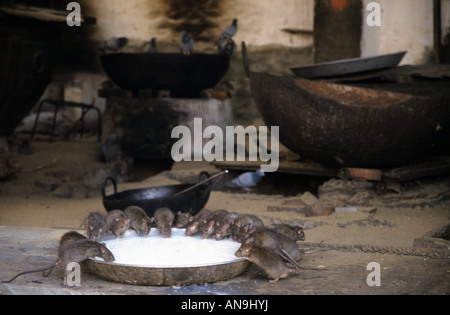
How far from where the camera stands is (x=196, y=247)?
2.70m

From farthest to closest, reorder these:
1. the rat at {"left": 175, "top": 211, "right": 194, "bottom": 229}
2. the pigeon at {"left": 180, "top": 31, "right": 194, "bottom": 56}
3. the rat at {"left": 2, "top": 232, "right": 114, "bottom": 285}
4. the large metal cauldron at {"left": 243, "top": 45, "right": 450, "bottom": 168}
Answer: the pigeon at {"left": 180, "top": 31, "right": 194, "bottom": 56} < the large metal cauldron at {"left": 243, "top": 45, "right": 450, "bottom": 168} < the rat at {"left": 175, "top": 211, "right": 194, "bottom": 229} < the rat at {"left": 2, "top": 232, "right": 114, "bottom": 285}

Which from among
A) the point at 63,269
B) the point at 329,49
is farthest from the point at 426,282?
the point at 329,49

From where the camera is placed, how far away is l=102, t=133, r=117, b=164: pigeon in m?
7.45

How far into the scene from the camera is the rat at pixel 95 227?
9.51 ft

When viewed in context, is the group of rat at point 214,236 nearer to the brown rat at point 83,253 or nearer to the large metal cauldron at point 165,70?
the brown rat at point 83,253

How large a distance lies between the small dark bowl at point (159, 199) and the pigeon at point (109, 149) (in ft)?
8.47

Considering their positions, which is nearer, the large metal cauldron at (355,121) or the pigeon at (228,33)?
the large metal cauldron at (355,121)

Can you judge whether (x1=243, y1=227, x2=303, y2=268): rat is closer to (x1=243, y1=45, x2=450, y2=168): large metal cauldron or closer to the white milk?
the white milk

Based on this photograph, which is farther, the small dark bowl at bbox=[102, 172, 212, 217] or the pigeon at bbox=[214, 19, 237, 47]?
the pigeon at bbox=[214, 19, 237, 47]

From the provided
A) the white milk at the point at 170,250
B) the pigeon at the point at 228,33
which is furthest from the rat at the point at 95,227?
the pigeon at the point at 228,33

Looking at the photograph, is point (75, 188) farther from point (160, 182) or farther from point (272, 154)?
point (272, 154)

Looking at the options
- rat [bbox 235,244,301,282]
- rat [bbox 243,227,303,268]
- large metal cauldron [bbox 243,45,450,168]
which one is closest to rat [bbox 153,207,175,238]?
rat [bbox 243,227,303,268]

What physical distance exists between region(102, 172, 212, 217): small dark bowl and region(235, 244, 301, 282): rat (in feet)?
7.09
